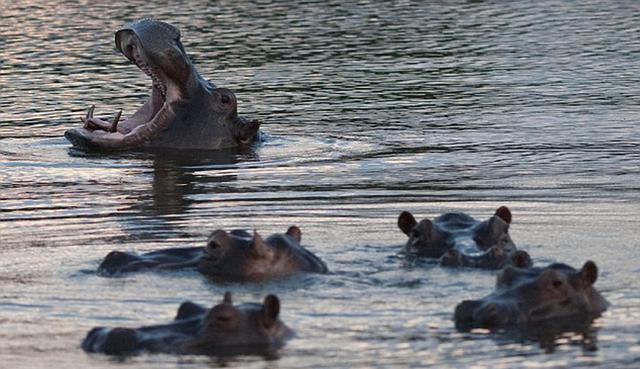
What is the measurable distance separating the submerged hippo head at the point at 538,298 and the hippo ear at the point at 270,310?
3.29 feet

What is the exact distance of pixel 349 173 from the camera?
15.0m

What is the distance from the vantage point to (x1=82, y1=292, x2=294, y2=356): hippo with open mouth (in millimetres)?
8625

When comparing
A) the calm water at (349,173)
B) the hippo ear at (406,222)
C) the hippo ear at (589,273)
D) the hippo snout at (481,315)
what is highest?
the hippo ear at (589,273)

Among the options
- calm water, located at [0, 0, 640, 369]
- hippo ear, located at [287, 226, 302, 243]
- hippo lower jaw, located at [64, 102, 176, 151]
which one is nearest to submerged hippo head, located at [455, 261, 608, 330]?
calm water, located at [0, 0, 640, 369]

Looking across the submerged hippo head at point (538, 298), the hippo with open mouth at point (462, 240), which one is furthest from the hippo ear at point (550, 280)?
the hippo with open mouth at point (462, 240)

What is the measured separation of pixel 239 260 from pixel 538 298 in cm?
196

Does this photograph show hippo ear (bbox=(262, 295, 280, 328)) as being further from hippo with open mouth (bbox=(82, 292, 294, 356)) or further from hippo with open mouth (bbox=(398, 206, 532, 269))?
hippo with open mouth (bbox=(398, 206, 532, 269))

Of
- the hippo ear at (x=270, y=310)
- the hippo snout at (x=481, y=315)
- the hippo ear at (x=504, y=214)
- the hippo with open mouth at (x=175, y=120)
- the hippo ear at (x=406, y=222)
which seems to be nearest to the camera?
the hippo ear at (x=270, y=310)

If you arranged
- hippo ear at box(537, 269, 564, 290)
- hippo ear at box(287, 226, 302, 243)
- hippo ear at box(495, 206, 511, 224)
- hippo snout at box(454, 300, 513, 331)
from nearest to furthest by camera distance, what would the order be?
hippo snout at box(454, 300, 513, 331) → hippo ear at box(537, 269, 564, 290) → hippo ear at box(287, 226, 302, 243) → hippo ear at box(495, 206, 511, 224)

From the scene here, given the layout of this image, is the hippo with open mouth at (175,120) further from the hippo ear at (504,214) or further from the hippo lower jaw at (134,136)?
the hippo ear at (504,214)

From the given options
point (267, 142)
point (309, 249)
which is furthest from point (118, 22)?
point (309, 249)

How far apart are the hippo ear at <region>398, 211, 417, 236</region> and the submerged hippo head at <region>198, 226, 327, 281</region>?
82cm

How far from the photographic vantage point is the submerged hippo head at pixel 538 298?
9.09 metres

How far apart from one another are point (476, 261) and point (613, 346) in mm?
1790
